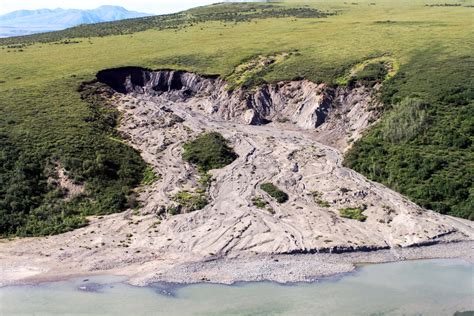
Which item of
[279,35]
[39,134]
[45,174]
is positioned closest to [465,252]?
[45,174]

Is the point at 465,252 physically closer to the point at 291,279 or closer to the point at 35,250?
the point at 291,279

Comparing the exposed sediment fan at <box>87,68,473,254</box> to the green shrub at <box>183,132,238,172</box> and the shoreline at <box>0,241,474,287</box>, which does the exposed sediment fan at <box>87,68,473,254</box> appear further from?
the green shrub at <box>183,132,238,172</box>

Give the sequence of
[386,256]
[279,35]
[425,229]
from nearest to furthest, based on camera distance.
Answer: [386,256] → [425,229] → [279,35]

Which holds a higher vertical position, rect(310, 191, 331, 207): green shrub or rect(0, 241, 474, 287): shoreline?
rect(310, 191, 331, 207): green shrub

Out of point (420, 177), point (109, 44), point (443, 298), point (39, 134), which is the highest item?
point (109, 44)

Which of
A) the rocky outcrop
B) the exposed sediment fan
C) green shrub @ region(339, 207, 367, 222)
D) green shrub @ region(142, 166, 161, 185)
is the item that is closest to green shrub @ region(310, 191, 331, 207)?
the exposed sediment fan
